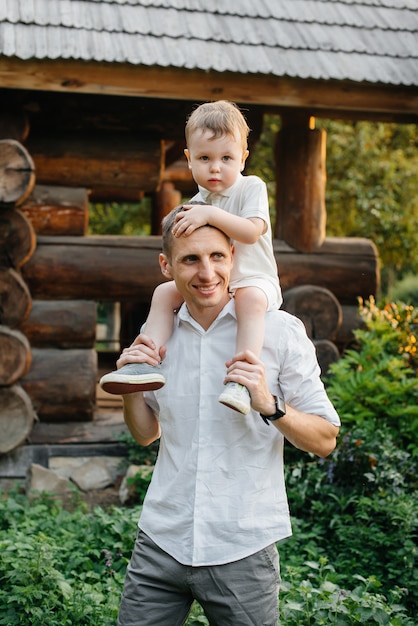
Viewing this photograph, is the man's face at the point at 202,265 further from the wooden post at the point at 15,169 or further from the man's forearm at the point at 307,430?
the wooden post at the point at 15,169

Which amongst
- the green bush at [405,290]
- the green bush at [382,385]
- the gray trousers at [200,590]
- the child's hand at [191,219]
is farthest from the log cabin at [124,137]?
the green bush at [405,290]

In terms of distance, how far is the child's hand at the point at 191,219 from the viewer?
239 cm

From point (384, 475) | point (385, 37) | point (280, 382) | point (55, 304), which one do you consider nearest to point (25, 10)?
point (55, 304)

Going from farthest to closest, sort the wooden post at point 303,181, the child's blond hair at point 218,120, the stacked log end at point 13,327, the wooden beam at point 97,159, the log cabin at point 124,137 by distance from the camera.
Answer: the wooden post at point 303,181 < the wooden beam at point 97,159 < the stacked log end at point 13,327 < the log cabin at point 124,137 < the child's blond hair at point 218,120

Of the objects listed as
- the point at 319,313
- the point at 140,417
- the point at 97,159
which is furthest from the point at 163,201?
the point at 140,417

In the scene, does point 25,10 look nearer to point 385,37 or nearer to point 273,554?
point 385,37

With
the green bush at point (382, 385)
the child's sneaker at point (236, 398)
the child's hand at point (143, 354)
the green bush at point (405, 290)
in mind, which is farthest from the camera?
the green bush at point (405, 290)

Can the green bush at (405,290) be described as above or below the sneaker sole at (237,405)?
above

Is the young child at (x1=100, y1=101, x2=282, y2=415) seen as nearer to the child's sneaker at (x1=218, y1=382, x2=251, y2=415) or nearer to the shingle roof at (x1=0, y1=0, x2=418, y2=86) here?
the child's sneaker at (x1=218, y1=382, x2=251, y2=415)

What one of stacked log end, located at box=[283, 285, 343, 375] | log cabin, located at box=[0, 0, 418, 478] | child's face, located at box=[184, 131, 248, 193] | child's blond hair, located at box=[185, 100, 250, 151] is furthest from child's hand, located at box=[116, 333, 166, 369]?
stacked log end, located at box=[283, 285, 343, 375]

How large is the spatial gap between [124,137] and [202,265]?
4564 mm

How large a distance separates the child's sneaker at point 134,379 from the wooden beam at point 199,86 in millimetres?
3891

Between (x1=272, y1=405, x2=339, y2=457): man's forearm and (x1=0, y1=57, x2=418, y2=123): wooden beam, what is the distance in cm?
408

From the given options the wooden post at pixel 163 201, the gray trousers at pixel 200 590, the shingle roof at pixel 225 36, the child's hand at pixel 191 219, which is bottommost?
the gray trousers at pixel 200 590
